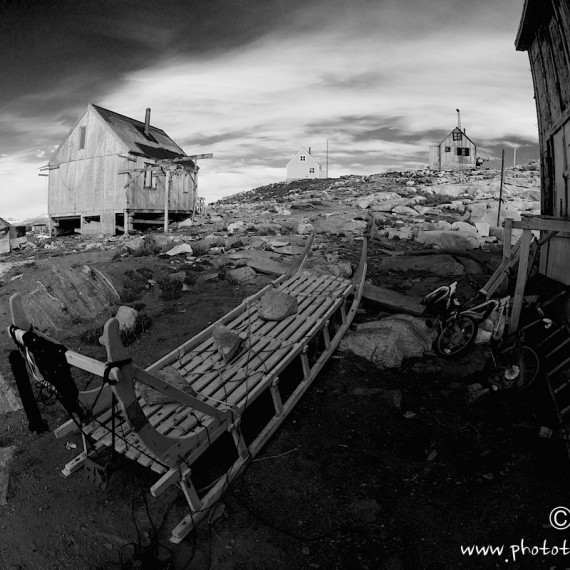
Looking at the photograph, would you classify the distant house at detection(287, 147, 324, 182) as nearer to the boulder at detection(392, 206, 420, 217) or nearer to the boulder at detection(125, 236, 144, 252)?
the boulder at detection(392, 206, 420, 217)

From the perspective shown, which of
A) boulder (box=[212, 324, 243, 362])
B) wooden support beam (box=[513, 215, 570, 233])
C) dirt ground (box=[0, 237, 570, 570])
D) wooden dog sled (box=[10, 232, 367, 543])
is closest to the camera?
wooden dog sled (box=[10, 232, 367, 543])

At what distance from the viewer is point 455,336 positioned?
643 cm

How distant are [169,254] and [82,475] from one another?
8489mm

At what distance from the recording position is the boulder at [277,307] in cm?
623

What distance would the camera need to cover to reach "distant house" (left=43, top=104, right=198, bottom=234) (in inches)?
774

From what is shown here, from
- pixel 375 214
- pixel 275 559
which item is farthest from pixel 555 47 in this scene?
pixel 375 214

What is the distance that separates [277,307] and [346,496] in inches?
119

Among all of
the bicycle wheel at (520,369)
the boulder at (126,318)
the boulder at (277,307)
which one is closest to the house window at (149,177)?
the boulder at (126,318)

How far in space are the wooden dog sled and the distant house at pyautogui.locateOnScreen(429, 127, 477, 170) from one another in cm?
5063

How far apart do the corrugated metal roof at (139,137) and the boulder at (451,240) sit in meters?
14.2

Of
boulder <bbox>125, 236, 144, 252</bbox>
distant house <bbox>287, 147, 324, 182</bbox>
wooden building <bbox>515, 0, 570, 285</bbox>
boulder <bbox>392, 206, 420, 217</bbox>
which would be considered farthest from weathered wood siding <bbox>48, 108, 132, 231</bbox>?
distant house <bbox>287, 147, 324, 182</bbox>

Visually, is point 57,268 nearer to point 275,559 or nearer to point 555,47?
point 275,559

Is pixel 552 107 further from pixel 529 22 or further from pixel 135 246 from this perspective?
pixel 135 246

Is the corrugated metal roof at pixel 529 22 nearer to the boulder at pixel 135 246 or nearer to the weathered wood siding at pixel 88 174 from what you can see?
the boulder at pixel 135 246
